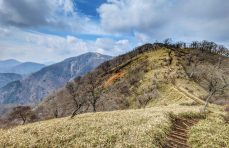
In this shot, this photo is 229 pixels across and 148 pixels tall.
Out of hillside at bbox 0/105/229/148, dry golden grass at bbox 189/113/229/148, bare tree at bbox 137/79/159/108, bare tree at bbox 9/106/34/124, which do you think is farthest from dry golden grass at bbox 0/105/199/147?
bare tree at bbox 9/106/34/124

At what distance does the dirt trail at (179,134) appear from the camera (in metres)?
25.8

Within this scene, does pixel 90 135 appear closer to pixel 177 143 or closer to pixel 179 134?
pixel 177 143

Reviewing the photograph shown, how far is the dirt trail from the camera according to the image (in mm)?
25766

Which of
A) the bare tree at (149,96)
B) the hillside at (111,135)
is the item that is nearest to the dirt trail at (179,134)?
the hillside at (111,135)

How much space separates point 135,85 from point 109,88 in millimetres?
32210

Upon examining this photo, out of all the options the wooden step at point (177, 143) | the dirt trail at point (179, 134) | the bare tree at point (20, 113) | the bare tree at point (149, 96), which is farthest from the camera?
the bare tree at point (149, 96)

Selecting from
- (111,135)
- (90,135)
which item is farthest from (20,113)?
(111,135)

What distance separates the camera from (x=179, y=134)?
3003 centimetres

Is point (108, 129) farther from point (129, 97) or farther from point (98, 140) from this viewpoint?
point (129, 97)

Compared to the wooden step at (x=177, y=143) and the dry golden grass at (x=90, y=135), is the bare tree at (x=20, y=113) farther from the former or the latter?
the wooden step at (x=177, y=143)

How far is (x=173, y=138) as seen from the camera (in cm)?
2767

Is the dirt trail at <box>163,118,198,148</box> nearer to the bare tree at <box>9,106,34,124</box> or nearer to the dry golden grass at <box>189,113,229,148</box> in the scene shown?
the dry golden grass at <box>189,113,229,148</box>

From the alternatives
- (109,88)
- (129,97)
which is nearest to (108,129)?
(129,97)

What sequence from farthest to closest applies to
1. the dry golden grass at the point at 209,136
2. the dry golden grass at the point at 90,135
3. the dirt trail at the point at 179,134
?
1. the dry golden grass at the point at 209,136
2. the dirt trail at the point at 179,134
3. the dry golden grass at the point at 90,135
